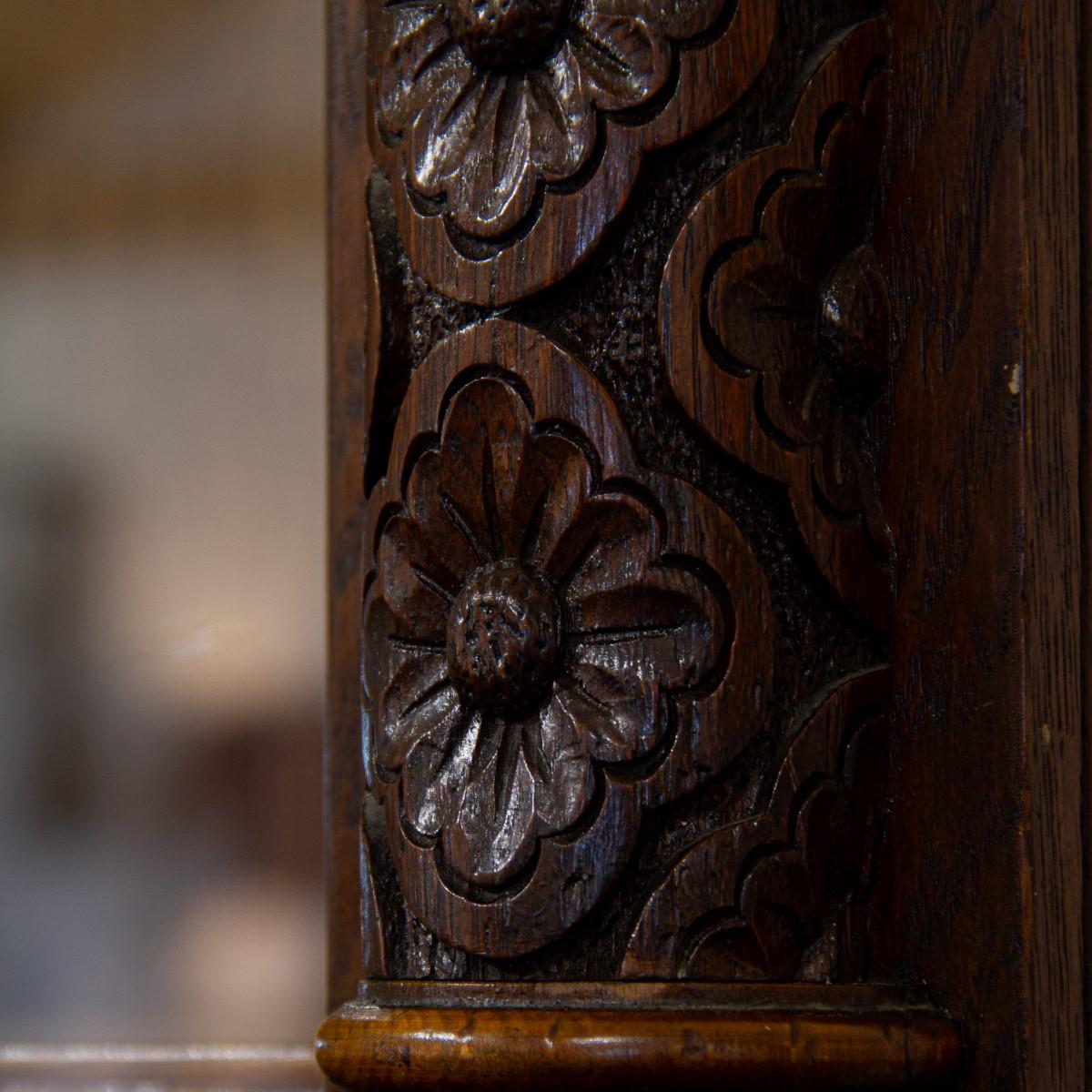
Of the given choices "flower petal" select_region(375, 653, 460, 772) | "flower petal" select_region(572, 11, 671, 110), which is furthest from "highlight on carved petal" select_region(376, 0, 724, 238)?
"flower petal" select_region(375, 653, 460, 772)

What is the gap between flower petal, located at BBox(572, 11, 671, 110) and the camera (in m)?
0.31

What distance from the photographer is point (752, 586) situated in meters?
0.31

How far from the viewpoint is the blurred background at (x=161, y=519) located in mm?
1030

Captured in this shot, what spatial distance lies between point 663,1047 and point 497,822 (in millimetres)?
62

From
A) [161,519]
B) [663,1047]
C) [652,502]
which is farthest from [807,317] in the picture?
[161,519]

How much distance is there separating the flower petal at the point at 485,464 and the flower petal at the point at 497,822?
0.04 metres

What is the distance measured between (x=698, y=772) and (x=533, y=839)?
39 mm

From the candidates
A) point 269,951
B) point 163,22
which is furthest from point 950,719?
point 163,22

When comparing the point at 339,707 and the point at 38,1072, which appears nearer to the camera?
the point at 339,707

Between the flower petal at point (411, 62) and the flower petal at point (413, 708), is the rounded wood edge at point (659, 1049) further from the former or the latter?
the flower petal at point (411, 62)

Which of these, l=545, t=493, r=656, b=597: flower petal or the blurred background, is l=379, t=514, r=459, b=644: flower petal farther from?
the blurred background

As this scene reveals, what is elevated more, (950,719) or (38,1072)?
(950,719)

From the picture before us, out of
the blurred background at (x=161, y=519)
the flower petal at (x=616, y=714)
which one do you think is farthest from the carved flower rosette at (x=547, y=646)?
the blurred background at (x=161, y=519)

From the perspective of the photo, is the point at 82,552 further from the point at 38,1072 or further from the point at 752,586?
the point at 752,586
